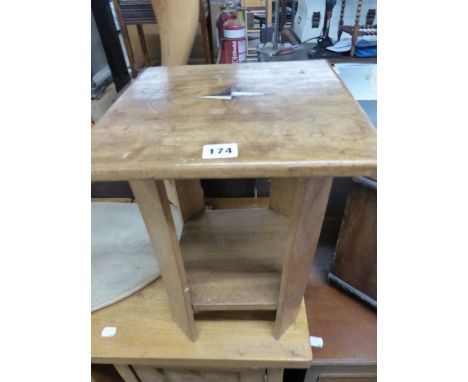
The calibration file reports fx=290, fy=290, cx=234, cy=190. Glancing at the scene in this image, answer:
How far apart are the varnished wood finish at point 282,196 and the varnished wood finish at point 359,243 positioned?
0.17 m

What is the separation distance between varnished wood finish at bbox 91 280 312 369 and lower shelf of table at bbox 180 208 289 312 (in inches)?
5.1

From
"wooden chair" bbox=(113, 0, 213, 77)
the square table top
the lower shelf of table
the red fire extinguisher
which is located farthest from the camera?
the red fire extinguisher

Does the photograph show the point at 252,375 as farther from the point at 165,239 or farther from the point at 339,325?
the point at 165,239

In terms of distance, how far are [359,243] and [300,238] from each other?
32 centimetres

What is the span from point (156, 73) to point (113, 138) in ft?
1.01

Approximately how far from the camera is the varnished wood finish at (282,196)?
2.77 ft

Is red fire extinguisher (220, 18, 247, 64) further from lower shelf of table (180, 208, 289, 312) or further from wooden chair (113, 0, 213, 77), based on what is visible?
lower shelf of table (180, 208, 289, 312)

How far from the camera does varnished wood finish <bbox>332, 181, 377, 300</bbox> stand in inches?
27.1

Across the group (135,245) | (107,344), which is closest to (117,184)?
(135,245)

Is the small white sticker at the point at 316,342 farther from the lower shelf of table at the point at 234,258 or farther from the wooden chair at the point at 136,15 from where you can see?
the wooden chair at the point at 136,15

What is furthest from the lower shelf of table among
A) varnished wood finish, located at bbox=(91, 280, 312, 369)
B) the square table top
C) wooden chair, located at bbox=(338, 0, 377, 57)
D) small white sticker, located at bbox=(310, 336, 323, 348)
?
wooden chair, located at bbox=(338, 0, 377, 57)

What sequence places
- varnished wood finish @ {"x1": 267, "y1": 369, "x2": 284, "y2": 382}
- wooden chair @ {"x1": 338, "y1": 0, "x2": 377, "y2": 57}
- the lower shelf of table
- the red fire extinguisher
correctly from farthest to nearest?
1. wooden chair @ {"x1": 338, "y1": 0, "x2": 377, "y2": 57}
2. the red fire extinguisher
3. varnished wood finish @ {"x1": 267, "y1": 369, "x2": 284, "y2": 382}
4. the lower shelf of table

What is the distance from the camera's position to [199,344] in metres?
0.74

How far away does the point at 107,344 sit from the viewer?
0.75 m
